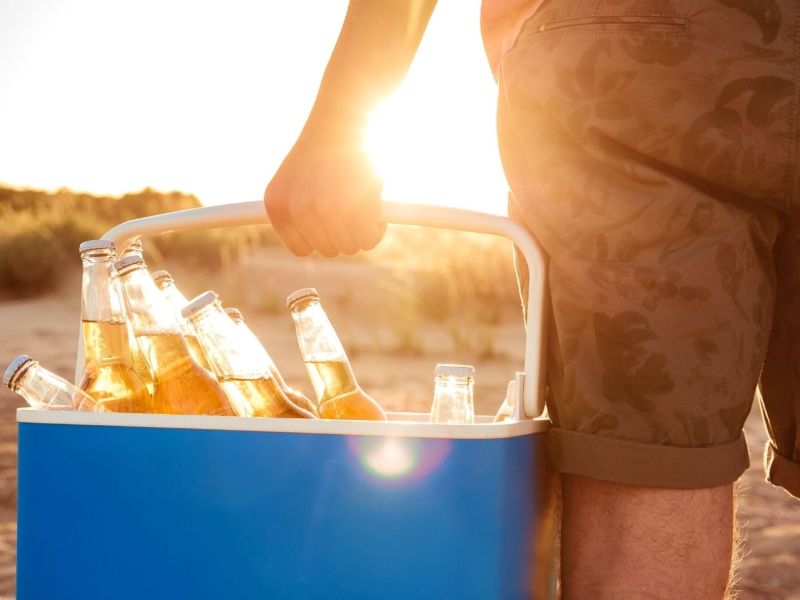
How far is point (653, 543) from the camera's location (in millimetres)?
1092

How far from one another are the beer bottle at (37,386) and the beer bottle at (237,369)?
20cm

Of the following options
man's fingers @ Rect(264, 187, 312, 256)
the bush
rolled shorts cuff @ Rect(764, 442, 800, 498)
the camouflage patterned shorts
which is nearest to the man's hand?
man's fingers @ Rect(264, 187, 312, 256)

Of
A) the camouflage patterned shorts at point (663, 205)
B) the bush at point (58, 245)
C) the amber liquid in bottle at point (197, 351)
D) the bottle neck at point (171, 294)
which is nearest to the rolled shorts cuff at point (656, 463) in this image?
the camouflage patterned shorts at point (663, 205)

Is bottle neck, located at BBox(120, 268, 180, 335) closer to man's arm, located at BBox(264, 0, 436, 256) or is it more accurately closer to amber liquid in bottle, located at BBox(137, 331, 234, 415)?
amber liquid in bottle, located at BBox(137, 331, 234, 415)

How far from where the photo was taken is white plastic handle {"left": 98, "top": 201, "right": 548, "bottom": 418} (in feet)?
3.87

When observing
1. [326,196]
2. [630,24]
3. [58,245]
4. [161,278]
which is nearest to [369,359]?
[58,245]

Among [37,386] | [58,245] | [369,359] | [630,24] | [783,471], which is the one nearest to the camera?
[630,24]

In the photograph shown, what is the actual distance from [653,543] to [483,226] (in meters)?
0.44

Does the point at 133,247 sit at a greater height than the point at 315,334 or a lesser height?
greater

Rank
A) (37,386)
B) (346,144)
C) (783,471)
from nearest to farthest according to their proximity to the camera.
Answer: (346,144) → (783,471) → (37,386)

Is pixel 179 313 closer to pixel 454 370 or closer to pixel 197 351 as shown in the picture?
pixel 197 351

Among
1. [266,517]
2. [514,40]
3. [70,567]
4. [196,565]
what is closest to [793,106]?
[514,40]

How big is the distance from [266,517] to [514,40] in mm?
636

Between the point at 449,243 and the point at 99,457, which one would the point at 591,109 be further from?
the point at 449,243
